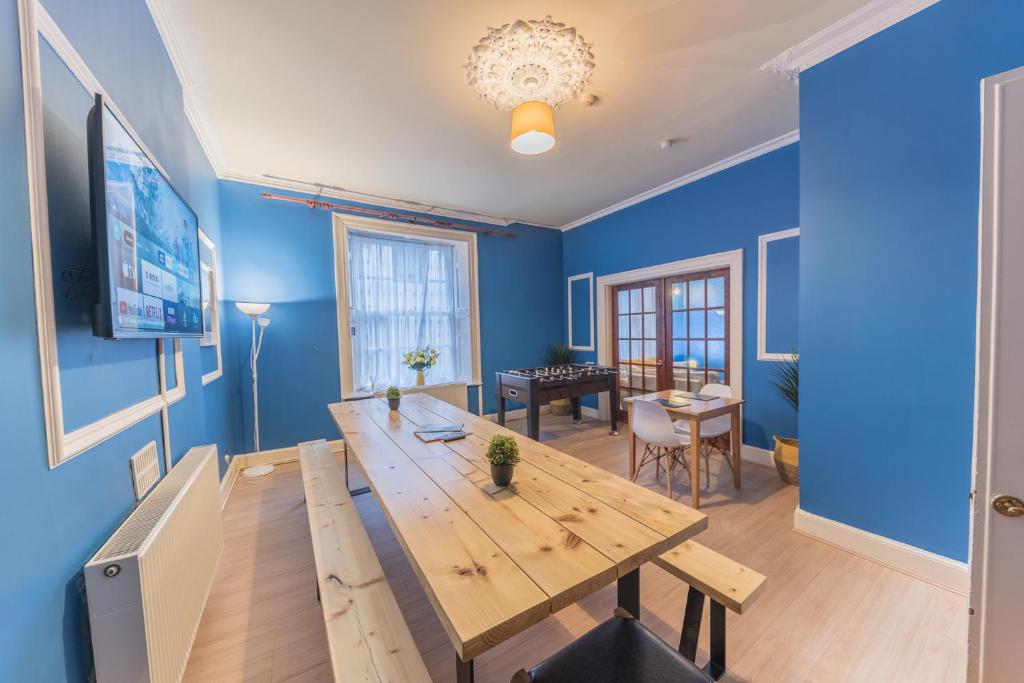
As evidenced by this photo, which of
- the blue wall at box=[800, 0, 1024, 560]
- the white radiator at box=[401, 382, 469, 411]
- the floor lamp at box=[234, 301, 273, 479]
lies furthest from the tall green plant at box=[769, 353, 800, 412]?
the floor lamp at box=[234, 301, 273, 479]

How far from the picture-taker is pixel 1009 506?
92 cm

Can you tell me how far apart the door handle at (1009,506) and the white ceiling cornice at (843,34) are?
230 cm

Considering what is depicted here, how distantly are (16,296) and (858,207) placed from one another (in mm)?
3309

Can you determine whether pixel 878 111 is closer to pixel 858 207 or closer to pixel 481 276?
pixel 858 207

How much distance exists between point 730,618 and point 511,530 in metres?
1.35

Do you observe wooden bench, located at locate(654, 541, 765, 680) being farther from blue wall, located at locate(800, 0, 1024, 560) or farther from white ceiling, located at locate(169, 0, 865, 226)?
white ceiling, located at locate(169, 0, 865, 226)

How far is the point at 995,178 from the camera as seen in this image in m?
0.95

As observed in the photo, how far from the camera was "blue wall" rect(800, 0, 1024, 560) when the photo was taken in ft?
5.45

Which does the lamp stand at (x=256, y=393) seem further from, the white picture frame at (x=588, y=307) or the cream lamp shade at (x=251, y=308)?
the white picture frame at (x=588, y=307)

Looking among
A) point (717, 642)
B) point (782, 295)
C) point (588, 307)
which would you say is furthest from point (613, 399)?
point (717, 642)

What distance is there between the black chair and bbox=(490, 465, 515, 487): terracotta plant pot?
0.50 metres

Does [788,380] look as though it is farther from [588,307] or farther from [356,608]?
Result: [356,608]

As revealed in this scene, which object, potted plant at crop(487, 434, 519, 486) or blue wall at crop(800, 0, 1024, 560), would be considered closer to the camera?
potted plant at crop(487, 434, 519, 486)

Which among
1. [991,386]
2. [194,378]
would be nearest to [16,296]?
[194,378]
